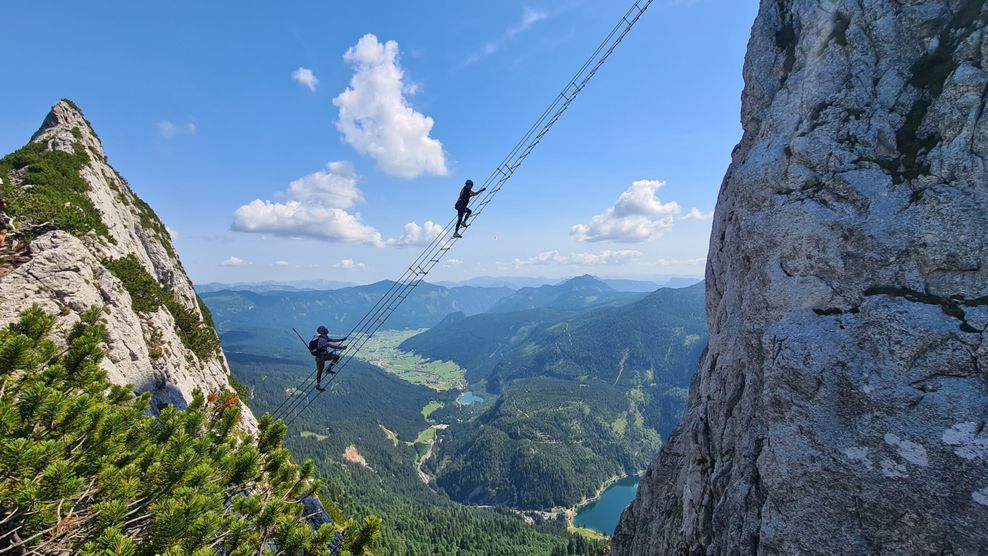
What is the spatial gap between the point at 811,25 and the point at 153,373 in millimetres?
45884

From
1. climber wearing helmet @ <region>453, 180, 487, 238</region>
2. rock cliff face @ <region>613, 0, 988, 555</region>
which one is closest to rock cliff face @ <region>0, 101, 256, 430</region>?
climber wearing helmet @ <region>453, 180, 487, 238</region>

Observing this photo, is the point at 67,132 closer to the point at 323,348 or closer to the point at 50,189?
the point at 50,189

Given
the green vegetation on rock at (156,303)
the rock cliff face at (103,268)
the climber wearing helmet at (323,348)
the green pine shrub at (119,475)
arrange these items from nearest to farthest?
the green pine shrub at (119,475)
the rock cliff face at (103,268)
the climber wearing helmet at (323,348)
the green vegetation on rock at (156,303)

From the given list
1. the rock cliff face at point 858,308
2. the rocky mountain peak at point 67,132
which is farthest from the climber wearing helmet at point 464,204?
the rocky mountain peak at point 67,132

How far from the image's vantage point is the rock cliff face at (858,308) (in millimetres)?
13734

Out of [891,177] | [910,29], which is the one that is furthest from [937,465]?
[910,29]

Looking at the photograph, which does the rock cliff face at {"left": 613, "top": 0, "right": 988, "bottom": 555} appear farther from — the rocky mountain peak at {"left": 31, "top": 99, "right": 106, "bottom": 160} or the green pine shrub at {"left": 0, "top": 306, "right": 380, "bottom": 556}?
the rocky mountain peak at {"left": 31, "top": 99, "right": 106, "bottom": 160}

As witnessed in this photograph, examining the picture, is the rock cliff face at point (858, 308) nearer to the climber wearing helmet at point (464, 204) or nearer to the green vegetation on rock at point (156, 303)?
the climber wearing helmet at point (464, 204)

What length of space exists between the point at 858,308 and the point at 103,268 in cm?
4158

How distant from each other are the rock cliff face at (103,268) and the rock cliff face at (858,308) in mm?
30644

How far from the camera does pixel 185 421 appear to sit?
39.1 ft

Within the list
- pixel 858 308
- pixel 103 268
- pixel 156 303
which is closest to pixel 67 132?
pixel 156 303

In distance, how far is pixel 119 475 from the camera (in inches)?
354

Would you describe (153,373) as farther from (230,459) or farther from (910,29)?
(910,29)
